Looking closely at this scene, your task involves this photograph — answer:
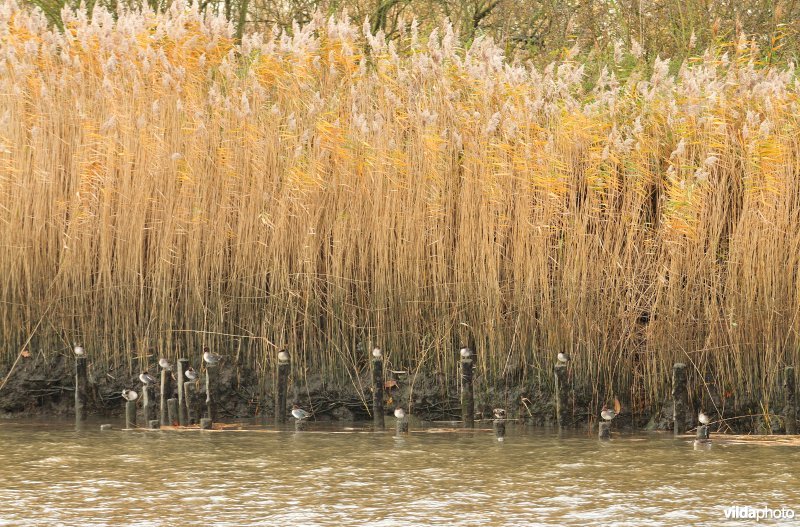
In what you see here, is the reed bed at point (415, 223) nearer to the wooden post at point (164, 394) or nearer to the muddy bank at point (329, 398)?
the muddy bank at point (329, 398)

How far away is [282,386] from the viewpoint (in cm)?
617

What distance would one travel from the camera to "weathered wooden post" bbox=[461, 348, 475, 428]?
5.97 metres

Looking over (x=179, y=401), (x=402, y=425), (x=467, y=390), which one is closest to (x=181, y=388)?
(x=179, y=401)

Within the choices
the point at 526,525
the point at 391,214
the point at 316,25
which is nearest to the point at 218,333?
the point at 391,214

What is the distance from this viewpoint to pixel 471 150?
6.59 meters

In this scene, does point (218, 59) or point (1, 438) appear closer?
point (1, 438)

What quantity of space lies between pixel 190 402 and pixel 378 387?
3.52ft

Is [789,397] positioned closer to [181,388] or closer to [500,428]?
[500,428]

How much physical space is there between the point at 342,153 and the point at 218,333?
46.5 inches

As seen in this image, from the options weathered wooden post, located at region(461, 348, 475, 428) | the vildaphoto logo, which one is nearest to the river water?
the vildaphoto logo

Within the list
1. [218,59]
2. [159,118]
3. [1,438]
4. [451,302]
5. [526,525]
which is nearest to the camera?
[526,525]

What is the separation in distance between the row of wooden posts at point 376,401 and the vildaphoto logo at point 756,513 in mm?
1303

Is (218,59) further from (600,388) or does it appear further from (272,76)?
(600,388)

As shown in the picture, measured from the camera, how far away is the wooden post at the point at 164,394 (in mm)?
6203
